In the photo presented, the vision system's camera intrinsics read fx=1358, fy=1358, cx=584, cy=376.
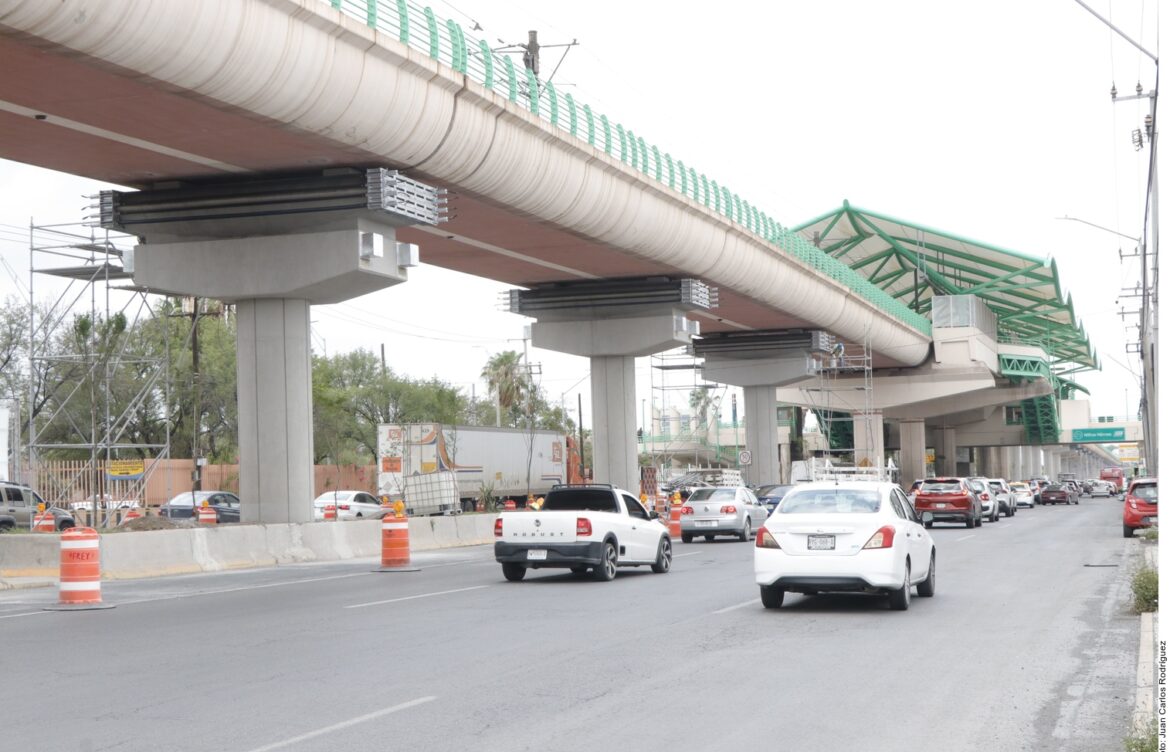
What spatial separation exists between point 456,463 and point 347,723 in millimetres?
44037

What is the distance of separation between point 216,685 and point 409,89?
1751 cm

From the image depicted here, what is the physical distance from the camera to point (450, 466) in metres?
51.6

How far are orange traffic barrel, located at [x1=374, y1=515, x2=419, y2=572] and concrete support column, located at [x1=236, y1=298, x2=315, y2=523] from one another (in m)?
4.91

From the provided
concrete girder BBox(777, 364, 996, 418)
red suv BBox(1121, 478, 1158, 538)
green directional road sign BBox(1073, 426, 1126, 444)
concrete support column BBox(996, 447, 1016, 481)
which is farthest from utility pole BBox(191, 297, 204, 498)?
concrete support column BBox(996, 447, 1016, 481)

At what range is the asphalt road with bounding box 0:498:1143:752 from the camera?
28.8 ft

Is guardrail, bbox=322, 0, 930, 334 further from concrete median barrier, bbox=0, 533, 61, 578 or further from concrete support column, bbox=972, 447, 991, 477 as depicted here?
concrete support column, bbox=972, 447, 991, 477

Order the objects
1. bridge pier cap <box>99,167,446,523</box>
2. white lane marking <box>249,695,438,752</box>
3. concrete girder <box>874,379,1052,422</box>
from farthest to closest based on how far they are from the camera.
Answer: concrete girder <box>874,379,1052,422</box> → bridge pier cap <box>99,167,446,523</box> → white lane marking <box>249,695,438,752</box>

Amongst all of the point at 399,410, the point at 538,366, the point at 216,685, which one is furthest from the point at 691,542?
the point at 538,366

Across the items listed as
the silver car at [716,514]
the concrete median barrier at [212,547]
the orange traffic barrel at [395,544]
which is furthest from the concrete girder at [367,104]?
the silver car at [716,514]

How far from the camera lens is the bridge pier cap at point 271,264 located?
96.1ft

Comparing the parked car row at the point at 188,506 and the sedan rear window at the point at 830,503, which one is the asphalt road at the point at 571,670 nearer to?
the sedan rear window at the point at 830,503

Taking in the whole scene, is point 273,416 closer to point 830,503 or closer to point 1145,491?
point 830,503

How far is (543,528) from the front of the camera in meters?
21.2

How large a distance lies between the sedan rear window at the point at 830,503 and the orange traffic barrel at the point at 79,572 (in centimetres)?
925
